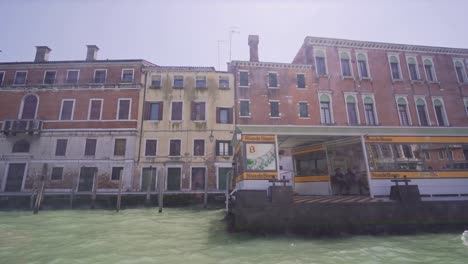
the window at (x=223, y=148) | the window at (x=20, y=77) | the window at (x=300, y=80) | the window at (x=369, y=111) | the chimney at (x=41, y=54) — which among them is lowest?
the window at (x=223, y=148)

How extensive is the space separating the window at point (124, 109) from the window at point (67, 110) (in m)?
4.44

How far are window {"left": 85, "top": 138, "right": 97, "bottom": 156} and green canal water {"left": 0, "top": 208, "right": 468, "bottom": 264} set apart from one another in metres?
13.3

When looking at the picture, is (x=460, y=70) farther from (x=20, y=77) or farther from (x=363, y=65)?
(x=20, y=77)

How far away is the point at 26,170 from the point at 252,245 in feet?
77.7

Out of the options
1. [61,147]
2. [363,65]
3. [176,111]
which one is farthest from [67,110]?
[363,65]

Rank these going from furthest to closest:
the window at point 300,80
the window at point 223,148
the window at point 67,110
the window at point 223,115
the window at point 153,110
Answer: the window at point 300,80, the window at point 223,115, the window at point 153,110, the window at point 67,110, the window at point 223,148

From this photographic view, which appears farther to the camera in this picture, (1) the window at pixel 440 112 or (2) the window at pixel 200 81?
(2) the window at pixel 200 81

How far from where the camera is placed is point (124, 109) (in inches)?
910

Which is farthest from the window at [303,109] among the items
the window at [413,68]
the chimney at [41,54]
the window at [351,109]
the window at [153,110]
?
the chimney at [41,54]

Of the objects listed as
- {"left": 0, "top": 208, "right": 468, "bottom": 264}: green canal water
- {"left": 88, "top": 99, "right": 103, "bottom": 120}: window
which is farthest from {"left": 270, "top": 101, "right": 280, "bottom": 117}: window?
{"left": 88, "top": 99, "right": 103, "bottom": 120}: window

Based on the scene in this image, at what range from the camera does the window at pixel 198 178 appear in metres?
21.7

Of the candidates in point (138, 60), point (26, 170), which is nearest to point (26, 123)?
point (26, 170)

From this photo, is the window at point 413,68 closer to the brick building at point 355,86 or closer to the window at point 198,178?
the brick building at point 355,86

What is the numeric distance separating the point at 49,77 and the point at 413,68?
36.6 metres
